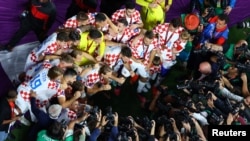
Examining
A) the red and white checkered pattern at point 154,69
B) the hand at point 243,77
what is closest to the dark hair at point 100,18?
the red and white checkered pattern at point 154,69

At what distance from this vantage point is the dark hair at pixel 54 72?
4783 millimetres

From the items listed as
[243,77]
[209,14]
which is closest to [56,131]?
[243,77]

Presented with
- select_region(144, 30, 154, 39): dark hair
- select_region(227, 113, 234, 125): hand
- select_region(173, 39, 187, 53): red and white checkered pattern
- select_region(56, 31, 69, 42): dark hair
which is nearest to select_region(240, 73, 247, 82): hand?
select_region(227, 113, 234, 125): hand

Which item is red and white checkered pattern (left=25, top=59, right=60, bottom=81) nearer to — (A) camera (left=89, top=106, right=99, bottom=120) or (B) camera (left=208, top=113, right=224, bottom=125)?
(A) camera (left=89, top=106, right=99, bottom=120)

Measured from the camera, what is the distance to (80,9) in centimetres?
605

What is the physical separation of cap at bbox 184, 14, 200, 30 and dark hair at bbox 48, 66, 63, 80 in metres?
1.67

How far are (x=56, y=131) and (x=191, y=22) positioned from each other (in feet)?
7.07

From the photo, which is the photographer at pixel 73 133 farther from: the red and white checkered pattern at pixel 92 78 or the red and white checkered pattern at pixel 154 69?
the red and white checkered pattern at pixel 154 69

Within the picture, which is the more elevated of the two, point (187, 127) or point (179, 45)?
point (179, 45)

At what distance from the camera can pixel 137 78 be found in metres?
5.92

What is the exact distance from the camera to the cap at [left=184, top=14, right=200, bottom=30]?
562 centimetres

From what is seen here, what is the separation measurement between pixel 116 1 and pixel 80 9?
0.53 meters

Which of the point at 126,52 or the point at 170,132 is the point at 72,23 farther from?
the point at 170,132

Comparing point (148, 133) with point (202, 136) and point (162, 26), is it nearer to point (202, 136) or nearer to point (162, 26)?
point (202, 136)
